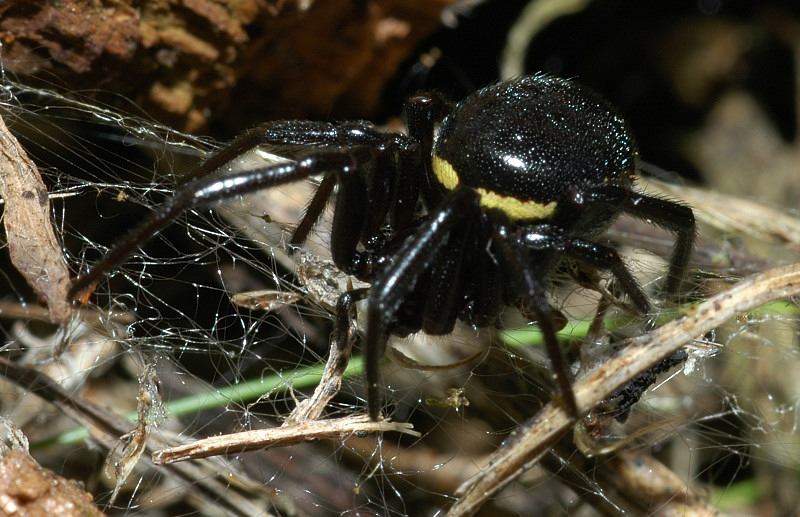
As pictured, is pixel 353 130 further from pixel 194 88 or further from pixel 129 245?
pixel 194 88

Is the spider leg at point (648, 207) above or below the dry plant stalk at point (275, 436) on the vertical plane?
above

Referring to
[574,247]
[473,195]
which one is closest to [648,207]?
[574,247]

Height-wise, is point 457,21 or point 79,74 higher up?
point 457,21

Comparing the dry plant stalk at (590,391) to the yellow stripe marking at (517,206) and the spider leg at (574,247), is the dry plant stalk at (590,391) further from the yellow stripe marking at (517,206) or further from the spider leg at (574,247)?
the yellow stripe marking at (517,206)

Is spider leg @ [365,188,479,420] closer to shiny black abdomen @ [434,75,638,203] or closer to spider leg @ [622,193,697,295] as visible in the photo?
shiny black abdomen @ [434,75,638,203]

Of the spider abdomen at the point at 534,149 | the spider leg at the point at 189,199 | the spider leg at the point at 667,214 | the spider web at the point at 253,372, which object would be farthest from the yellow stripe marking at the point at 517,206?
the spider leg at the point at 189,199

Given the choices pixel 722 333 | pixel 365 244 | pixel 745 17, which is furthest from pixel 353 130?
pixel 745 17

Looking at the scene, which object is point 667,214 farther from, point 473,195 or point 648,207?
point 473,195
